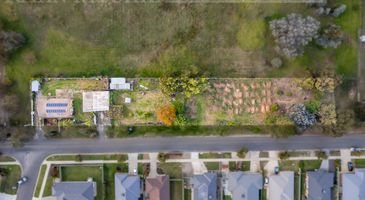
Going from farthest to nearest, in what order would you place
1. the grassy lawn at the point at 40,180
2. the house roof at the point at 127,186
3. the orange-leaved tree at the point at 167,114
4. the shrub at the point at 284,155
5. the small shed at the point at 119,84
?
the grassy lawn at the point at 40,180, the shrub at the point at 284,155, the house roof at the point at 127,186, the small shed at the point at 119,84, the orange-leaved tree at the point at 167,114

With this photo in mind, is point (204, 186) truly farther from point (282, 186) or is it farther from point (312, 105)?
point (312, 105)

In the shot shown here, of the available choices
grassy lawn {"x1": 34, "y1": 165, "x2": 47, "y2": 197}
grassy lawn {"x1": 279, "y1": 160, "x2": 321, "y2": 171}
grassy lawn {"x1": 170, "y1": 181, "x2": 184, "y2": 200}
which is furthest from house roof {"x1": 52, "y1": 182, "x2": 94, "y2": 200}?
grassy lawn {"x1": 279, "y1": 160, "x2": 321, "y2": 171}

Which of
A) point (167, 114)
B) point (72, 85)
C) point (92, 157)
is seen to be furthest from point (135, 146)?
point (72, 85)

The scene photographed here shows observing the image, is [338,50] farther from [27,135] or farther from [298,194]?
[27,135]

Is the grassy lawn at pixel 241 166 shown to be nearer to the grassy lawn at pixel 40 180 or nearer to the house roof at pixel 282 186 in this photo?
the house roof at pixel 282 186

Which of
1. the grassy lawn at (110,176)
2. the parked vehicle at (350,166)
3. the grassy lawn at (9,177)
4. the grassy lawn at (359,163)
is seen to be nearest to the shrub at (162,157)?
the grassy lawn at (110,176)

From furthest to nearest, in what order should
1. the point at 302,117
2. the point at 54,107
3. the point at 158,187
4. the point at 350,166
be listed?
the point at 350,166, the point at 54,107, the point at 158,187, the point at 302,117

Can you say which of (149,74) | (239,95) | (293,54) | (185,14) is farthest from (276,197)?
(185,14)

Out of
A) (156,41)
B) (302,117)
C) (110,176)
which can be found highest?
(156,41)
